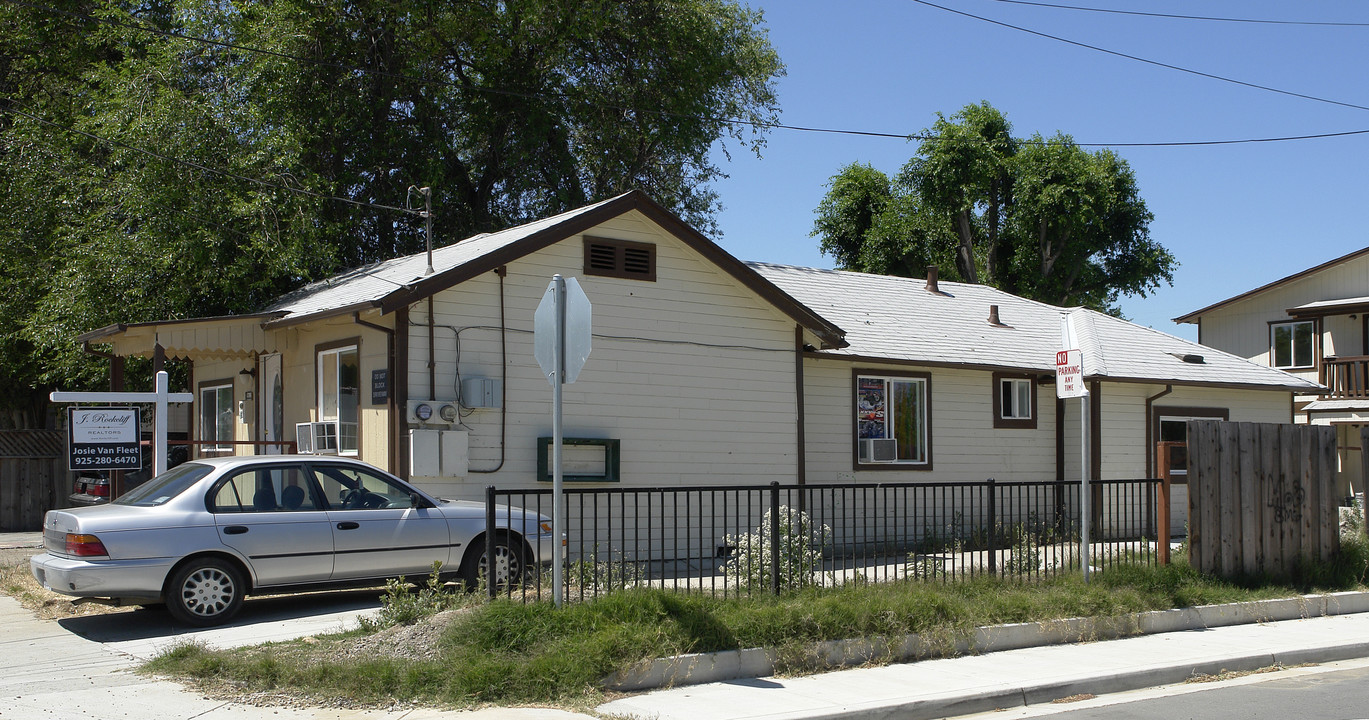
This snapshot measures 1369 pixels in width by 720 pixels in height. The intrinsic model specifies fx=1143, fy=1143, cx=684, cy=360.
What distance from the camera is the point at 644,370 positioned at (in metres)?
14.9

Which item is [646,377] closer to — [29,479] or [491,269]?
[491,269]

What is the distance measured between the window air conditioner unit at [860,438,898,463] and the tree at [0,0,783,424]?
955 cm

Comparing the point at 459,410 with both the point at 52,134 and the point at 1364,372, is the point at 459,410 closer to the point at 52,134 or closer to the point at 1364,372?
the point at 52,134

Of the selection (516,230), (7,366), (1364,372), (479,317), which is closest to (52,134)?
(7,366)

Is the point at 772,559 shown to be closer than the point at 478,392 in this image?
Yes

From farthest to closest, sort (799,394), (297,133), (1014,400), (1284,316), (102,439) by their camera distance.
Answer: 1. (1284,316)
2. (297,133)
3. (1014,400)
4. (799,394)
5. (102,439)

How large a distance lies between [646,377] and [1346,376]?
25441 mm

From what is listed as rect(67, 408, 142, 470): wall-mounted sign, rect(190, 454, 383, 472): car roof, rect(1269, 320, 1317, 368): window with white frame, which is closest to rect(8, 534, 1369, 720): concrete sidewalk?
rect(190, 454, 383, 472): car roof

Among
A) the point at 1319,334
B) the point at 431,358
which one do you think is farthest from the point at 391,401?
the point at 1319,334

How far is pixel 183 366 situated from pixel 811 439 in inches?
516

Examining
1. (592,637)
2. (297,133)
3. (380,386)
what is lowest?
(592,637)

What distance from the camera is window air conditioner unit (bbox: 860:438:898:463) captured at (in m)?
17.3

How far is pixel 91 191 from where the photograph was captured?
20.2 metres

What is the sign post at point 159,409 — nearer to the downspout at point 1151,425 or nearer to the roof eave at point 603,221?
the roof eave at point 603,221
